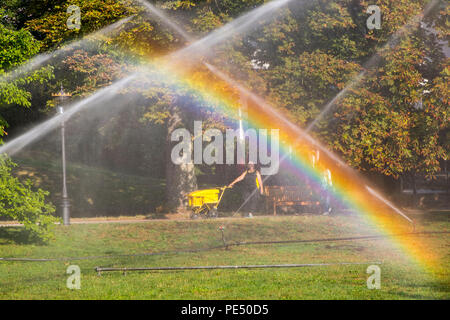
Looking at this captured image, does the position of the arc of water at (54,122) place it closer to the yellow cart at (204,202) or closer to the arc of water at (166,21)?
the arc of water at (166,21)

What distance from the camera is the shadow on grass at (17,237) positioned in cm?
2250

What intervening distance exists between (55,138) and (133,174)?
6.05 m

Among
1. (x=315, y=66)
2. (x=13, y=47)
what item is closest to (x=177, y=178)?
(x=315, y=66)

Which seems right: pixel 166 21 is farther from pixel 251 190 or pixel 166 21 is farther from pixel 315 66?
pixel 251 190

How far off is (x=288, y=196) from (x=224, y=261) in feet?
40.3

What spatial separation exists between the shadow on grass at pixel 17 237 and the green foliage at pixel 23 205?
226mm

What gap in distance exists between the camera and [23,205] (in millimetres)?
21688

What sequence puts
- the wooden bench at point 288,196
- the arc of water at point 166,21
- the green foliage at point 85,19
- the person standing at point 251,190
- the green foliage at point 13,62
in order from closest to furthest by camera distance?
the green foliage at point 13,62
the arc of water at point 166,21
the green foliage at point 85,19
the person standing at point 251,190
the wooden bench at point 288,196

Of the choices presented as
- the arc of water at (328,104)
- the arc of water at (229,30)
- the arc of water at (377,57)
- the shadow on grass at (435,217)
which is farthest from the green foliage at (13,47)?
the shadow on grass at (435,217)

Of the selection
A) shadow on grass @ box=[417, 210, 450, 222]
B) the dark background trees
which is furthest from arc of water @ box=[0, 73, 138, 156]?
shadow on grass @ box=[417, 210, 450, 222]

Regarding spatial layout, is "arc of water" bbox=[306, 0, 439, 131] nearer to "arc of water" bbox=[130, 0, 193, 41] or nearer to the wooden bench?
the wooden bench

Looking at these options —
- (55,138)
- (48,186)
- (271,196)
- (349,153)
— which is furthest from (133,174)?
(349,153)

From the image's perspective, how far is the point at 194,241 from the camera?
22.7 m
